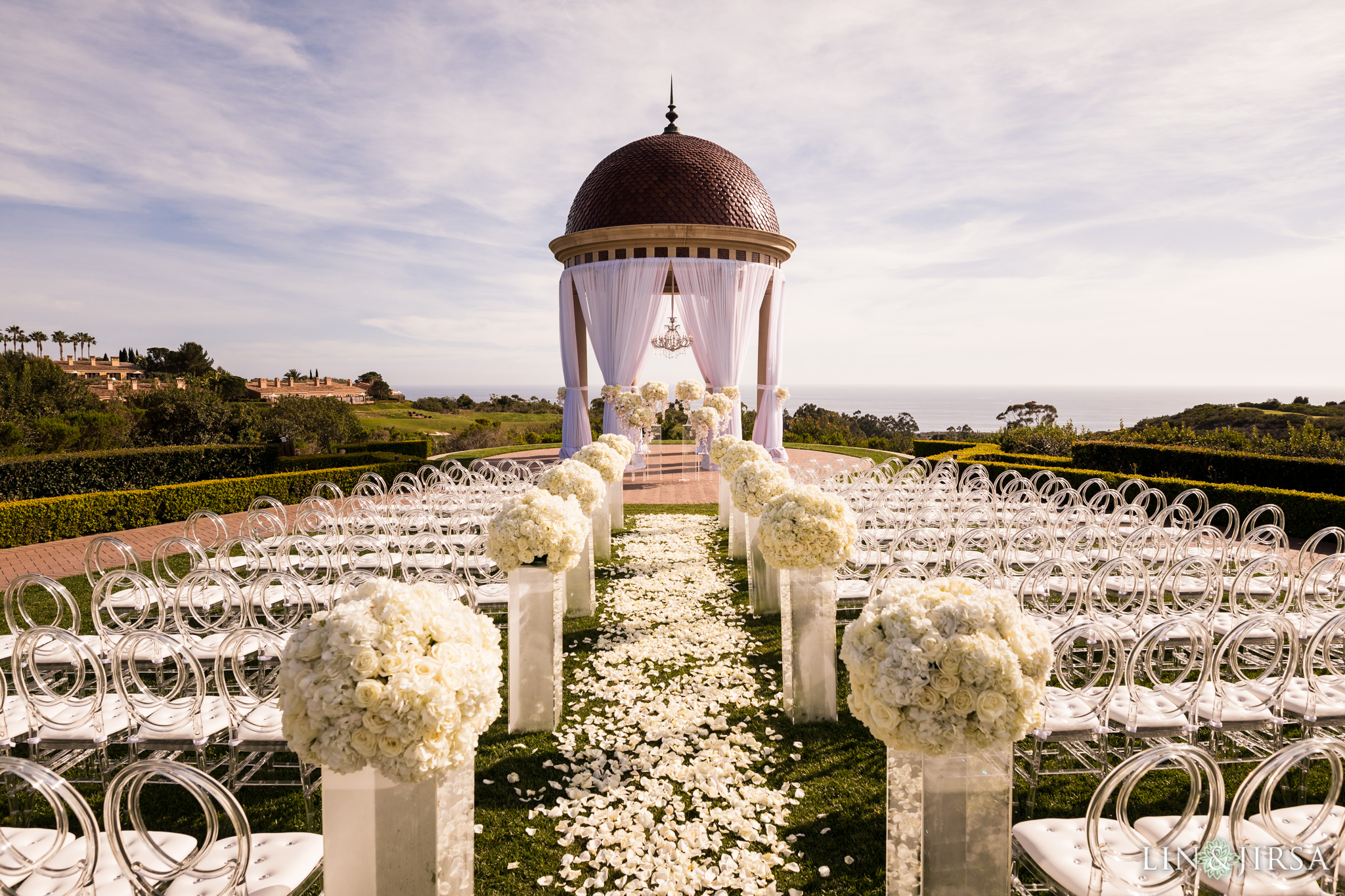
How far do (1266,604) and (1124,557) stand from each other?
2454 mm

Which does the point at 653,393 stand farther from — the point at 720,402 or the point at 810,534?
the point at 810,534

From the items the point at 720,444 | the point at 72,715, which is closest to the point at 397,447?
the point at 720,444

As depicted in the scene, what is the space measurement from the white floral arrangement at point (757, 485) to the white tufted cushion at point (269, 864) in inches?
202

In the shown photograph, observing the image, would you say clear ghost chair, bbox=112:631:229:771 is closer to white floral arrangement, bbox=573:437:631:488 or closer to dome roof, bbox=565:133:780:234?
white floral arrangement, bbox=573:437:631:488

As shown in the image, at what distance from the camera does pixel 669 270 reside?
1909 cm

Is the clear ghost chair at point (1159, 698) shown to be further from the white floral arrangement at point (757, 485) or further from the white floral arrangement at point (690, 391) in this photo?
the white floral arrangement at point (690, 391)

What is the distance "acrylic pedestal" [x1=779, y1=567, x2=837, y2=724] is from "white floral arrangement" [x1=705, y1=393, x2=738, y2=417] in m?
12.9

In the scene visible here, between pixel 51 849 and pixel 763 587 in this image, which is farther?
pixel 763 587

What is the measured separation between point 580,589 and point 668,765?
320cm

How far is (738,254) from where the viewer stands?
19266 millimetres

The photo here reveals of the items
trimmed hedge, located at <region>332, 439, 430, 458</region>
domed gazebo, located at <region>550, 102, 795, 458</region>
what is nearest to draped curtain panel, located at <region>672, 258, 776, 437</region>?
domed gazebo, located at <region>550, 102, 795, 458</region>

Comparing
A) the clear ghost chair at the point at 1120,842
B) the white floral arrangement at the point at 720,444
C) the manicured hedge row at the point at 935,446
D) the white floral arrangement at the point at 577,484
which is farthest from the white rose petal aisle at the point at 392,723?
the manicured hedge row at the point at 935,446

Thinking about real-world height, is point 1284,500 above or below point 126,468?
below

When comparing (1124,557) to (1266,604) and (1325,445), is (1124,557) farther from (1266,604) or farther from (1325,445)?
(1325,445)
